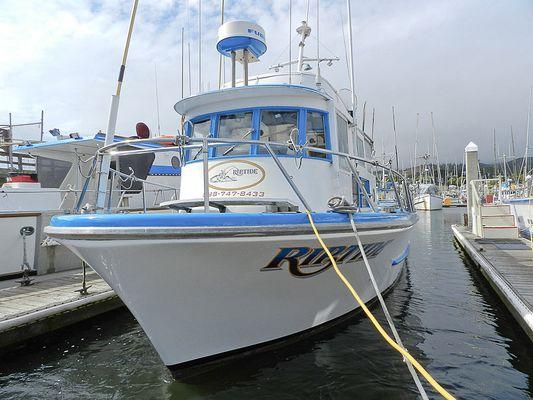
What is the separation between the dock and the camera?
16.6 ft

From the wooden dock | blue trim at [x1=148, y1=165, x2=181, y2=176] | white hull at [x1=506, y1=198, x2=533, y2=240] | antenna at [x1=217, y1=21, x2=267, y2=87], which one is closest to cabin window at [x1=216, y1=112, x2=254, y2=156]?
antenna at [x1=217, y1=21, x2=267, y2=87]

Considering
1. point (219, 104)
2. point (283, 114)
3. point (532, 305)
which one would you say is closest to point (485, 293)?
point (532, 305)

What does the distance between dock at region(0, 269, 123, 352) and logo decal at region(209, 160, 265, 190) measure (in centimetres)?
294

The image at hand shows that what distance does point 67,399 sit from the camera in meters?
3.90

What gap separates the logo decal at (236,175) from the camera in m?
4.97

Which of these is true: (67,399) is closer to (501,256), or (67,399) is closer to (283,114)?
(283,114)

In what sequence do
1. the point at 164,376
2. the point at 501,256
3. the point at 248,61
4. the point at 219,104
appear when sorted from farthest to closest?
the point at 501,256 → the point at 248,61 → the point at 219,104 → the point at 164,376

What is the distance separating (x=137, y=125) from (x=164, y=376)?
3.10m

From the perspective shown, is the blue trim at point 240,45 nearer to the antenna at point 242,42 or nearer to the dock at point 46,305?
the antenna at point 242,42

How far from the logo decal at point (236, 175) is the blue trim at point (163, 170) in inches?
267

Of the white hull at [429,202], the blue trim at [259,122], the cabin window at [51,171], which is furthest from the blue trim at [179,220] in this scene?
the white hull at [429,202]

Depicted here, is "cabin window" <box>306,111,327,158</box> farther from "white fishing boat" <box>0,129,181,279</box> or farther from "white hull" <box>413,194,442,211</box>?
"white hull" <box>413,194,442,211</box>

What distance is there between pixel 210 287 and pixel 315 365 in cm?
169

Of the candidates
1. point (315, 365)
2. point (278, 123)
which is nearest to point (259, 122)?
point (278, 123)
